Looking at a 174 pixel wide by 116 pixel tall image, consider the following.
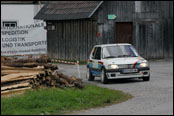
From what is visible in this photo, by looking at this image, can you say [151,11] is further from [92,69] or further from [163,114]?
[163,114]

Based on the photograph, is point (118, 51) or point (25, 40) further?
point (25, 40)

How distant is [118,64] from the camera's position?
787 inches

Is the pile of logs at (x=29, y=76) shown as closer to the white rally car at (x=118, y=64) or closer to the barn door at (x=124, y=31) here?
the white rally car at (x=118, y=64)

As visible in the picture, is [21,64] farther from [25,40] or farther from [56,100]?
[25,40]

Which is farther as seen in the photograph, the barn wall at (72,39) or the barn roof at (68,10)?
the barn wall at (72,39)

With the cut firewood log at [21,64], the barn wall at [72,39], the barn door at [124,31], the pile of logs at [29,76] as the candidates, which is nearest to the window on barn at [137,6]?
the barn door at [124,31]

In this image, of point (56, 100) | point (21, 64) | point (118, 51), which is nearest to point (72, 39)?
point (118, 51)

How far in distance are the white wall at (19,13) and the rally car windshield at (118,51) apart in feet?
88.7

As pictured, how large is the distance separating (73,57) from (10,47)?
1122 centimetres

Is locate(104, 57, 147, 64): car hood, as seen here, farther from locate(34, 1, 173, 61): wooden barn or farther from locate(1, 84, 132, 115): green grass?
locate(34, 1, 173, 61): wooden barn

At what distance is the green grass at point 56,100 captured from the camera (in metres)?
12.6

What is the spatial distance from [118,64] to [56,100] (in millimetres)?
6352

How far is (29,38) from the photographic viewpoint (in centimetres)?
2339

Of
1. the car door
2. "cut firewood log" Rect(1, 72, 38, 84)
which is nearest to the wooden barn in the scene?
the car door
